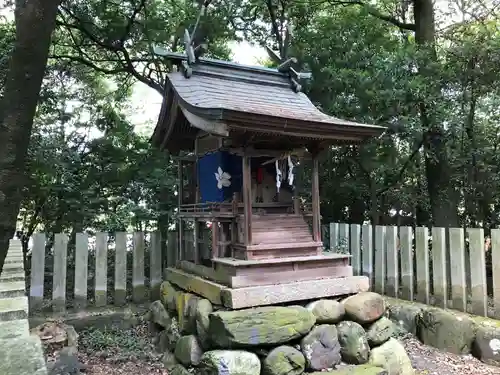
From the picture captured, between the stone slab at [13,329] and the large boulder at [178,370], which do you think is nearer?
the stone slab at [13,329]

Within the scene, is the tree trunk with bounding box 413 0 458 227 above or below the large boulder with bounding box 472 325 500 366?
above

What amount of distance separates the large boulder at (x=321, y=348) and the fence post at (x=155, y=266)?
10.7 ft

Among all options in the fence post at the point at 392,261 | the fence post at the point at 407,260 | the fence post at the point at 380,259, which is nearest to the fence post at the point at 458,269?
the fence post at the point at 407,260

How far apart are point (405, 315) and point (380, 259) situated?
3.24ft

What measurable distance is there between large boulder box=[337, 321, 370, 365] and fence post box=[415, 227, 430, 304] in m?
1.67

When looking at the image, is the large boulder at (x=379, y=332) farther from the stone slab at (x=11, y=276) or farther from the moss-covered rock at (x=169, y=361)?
the stone slab at (x=11, y=276)

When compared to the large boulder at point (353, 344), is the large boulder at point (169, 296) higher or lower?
higher

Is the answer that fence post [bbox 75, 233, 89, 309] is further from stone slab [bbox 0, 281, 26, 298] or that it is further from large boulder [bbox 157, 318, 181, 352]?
stone slab [bbox 0, 281, 26, 298]

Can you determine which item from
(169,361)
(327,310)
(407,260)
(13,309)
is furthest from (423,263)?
(13,309)

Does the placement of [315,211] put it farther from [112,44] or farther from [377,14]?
[112,44]

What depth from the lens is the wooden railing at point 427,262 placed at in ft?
16.1

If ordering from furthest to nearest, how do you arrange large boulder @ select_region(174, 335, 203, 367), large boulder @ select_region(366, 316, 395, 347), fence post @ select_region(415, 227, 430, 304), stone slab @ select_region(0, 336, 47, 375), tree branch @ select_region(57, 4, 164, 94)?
tree branch @ select_region(57, 4, 164, 94), fence post @ select_region(415, 227, 430, 304), large boulder @ select_region(366, 316, 395, 347), large boulder @ select_region(174, 335, 203, 367), stone slab @ select_region(0, 336, 47, 375)

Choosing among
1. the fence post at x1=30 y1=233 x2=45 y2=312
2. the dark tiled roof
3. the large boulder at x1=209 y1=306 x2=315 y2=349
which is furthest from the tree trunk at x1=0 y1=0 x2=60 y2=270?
the fence post at x1=30 y1=233 x2=45 y2=312

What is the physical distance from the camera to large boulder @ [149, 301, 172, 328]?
5.45m
